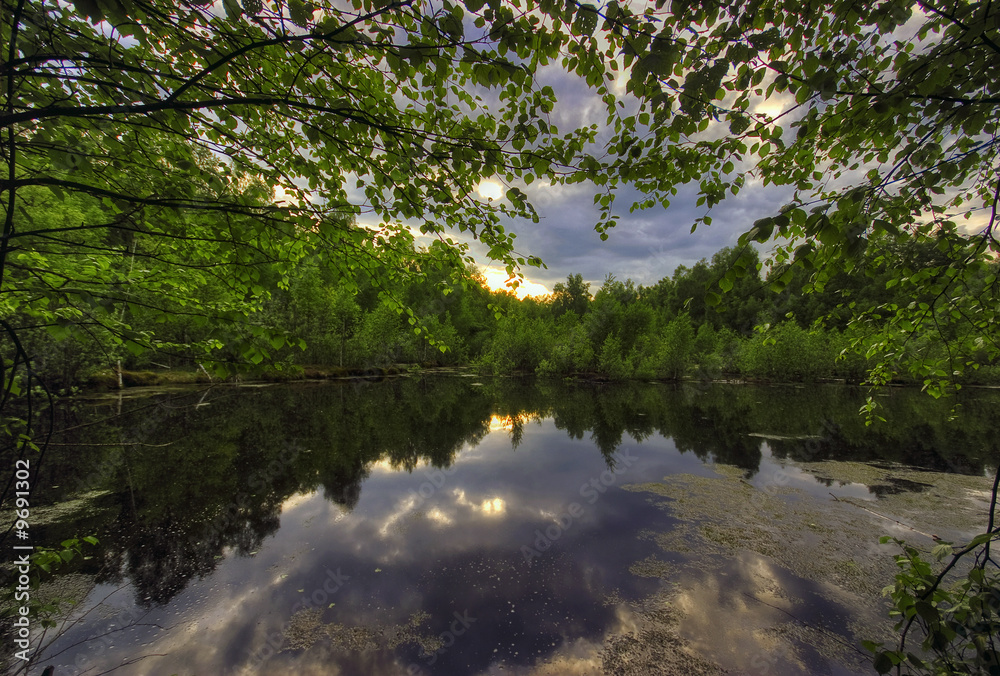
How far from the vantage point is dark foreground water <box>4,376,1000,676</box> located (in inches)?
176

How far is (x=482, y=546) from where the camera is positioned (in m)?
6.84

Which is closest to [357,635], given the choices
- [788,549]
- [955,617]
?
[955,617]

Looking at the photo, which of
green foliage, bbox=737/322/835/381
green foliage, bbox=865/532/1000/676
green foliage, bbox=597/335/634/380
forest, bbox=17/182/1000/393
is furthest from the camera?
green foliage, bbox=597/335/634/380

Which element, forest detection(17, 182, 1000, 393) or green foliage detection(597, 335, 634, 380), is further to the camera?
green foliage detection(597, 335, 634, 380)

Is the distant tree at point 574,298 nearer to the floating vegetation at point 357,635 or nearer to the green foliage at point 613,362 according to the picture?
the green foliage at point 613,362

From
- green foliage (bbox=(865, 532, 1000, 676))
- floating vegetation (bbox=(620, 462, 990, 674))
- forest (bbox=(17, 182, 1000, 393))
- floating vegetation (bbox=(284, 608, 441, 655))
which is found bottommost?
floating vegetation (bbox=(284, 608, 441, 655))

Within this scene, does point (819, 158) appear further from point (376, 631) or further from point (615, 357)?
point (615, 357)

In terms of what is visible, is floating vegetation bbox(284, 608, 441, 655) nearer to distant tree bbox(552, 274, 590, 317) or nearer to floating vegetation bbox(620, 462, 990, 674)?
floating vegetation bbox(620, 462, 990, 674)

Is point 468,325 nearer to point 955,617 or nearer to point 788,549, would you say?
point 788,549

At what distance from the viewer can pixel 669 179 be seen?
305 centimetres

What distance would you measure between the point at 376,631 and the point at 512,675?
184 centimetres

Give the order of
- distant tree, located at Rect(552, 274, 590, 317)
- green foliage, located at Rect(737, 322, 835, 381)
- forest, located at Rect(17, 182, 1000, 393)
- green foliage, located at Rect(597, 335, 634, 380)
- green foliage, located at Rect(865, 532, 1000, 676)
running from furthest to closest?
1. distant tree, located at Rect(552, 274, 590, 317)
2. green foliage, located at Rect(597, 335, 634, 380)
3. green foliage, located at Rect(737, 322, 835, 381)
4. forest, located at Rect(17, 182, 1000, 393)
5. green foliage, located at Rect(865, 532, 1000, 676)

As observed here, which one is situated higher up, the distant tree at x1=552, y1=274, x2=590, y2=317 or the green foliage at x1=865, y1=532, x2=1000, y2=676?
the distant tree at x1=552, y1=274, x2=590, y2=317

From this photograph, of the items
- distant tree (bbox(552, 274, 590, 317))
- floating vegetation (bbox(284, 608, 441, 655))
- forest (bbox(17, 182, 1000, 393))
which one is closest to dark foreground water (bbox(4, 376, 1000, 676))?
floating vegetation (bbox(284, 608, 441, 655))
